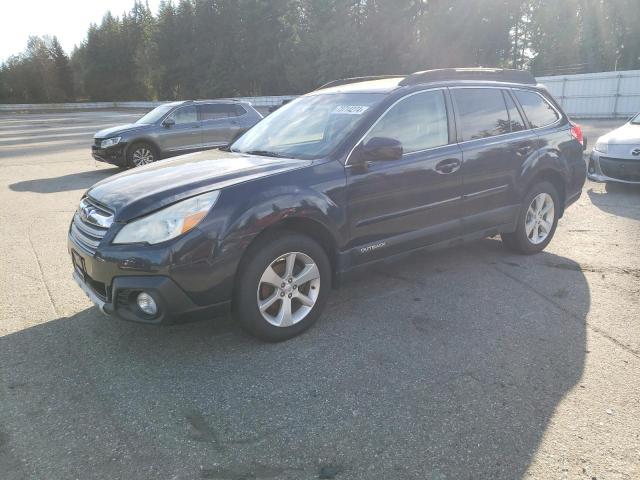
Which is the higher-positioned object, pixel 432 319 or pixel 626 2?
pixel 626 2

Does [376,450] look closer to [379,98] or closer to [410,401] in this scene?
[410,401]

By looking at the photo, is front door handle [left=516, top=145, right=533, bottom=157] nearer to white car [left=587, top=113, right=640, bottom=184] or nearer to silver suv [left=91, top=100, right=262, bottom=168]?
white car [left=587, top=113, right=640, bottom=184]

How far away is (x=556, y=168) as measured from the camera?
5332 millimetres

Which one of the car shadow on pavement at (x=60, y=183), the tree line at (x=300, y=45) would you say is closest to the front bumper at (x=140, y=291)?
the car shadow on pavement at (x=60, y=183)

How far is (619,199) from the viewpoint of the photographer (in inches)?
317

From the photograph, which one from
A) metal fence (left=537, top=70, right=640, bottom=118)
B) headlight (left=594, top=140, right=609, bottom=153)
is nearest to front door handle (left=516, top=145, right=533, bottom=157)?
headlight (left=594, top=140, right=609, bottom=153)

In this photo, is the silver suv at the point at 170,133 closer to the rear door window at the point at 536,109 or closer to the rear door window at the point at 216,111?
the rear door window at the point at 216,111

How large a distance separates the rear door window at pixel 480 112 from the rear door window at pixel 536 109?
0.35 metres

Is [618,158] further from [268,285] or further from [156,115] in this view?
[156,115]

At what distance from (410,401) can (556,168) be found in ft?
11.5

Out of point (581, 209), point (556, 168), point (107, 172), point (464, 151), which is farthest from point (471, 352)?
point (107, 172)

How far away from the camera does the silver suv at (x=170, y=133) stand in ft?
37.8

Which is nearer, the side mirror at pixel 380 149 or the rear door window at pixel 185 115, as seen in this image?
the side mirror at pixel 380 149

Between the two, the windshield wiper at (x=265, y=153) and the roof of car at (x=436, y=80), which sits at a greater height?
the roof of car at (x=436, y=80)
